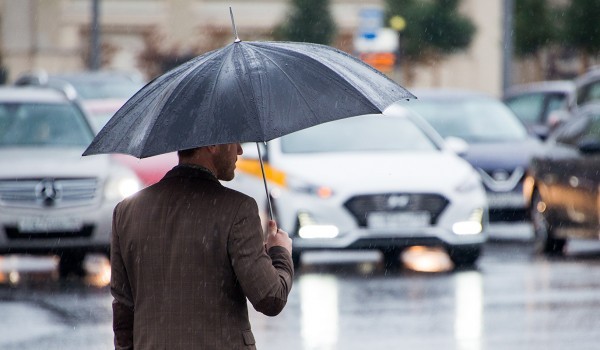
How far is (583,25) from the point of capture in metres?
56.6

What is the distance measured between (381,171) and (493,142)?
15.8ft

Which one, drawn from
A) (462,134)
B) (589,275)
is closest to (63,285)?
(589,275)

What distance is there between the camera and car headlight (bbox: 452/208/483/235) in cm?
1352

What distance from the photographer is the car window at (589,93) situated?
22031 millimetres

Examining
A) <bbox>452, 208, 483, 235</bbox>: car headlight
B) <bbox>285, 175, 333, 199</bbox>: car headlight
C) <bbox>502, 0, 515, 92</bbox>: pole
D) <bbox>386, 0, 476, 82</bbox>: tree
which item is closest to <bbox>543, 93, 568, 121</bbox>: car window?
<bbox>502, 0, 515, 92</bbox>: pole

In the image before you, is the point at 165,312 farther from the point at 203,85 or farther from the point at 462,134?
the point at 462,134

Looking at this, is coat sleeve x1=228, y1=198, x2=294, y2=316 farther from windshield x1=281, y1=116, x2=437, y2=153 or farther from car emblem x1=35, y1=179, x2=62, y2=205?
windshield x1=281, y1=116, x2=437, y2=153

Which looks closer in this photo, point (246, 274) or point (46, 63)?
point (246, 274)

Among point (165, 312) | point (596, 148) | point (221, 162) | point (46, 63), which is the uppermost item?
point (46, 63)

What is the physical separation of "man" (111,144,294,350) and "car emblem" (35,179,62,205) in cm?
871

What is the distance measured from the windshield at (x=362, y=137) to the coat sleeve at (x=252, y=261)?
32.6ft

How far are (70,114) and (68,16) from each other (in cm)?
4751

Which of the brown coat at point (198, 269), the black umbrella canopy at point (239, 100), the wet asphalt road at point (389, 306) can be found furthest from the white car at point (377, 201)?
the brown coat at point (198, 269)

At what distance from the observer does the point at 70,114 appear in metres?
14.8
